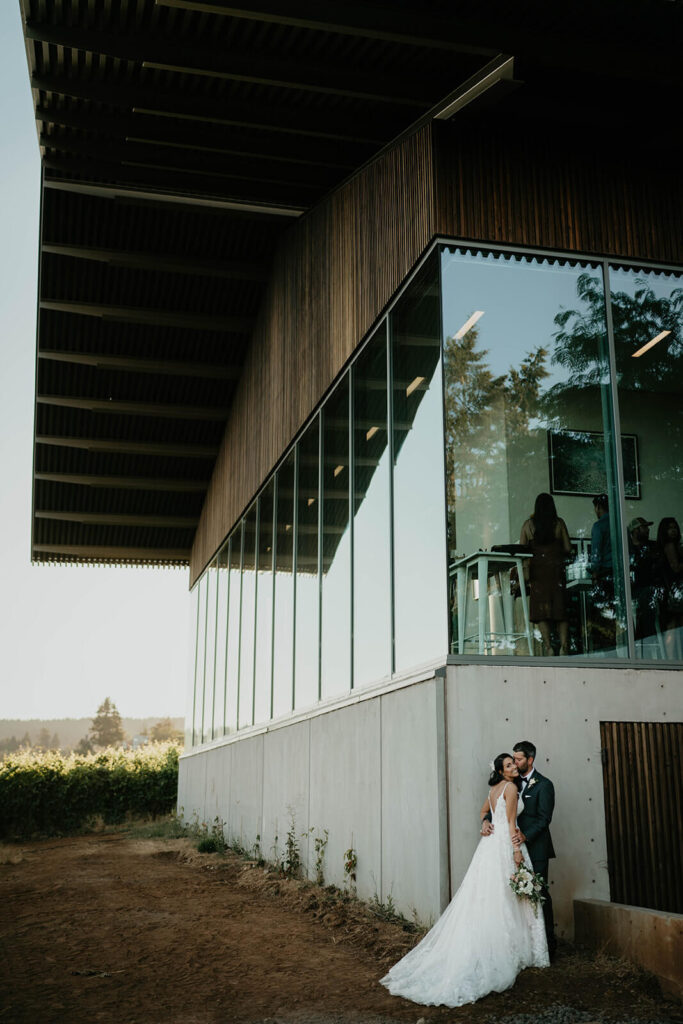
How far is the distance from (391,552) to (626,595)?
7.22ft

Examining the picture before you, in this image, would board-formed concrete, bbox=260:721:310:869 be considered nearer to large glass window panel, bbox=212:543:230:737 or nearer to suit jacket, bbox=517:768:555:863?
large glass window panel, bbox=212:543:230:737

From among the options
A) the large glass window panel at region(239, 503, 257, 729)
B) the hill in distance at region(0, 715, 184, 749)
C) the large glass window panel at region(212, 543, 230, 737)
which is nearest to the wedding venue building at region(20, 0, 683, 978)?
the large glass window panel at region(239, 503, 257, 729)

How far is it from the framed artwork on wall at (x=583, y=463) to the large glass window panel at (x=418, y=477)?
3.12 feet

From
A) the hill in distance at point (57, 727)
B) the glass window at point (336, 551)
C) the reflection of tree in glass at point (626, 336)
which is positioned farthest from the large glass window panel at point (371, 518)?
the hill in distance at point (57, 727)

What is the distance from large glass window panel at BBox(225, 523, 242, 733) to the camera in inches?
671

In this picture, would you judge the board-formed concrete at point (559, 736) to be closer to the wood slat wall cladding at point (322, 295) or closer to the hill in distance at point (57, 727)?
the wood slat wall cladding at point (322, 295)

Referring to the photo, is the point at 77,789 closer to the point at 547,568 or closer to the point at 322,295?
the point at 322,295

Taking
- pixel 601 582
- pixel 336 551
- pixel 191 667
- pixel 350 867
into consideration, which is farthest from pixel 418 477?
pixel 191 667

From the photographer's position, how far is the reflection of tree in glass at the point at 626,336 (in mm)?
8438

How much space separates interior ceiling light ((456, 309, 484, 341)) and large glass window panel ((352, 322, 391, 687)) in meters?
1.51

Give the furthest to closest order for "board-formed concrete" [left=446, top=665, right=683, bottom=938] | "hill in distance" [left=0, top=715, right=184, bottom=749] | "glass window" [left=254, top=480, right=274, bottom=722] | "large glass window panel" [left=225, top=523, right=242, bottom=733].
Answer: "hill in distance" [left=0, top=715, right=184, bottom=749] < "large glass window panel" [left=225, top=523, right=242, bottom=733] < "glass window" [left=254, top=480, right=274, bottom=722] < "board-formed concrete" [left=446, top=665, right=683, bottom=938]

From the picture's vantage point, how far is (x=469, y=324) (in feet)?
27.5

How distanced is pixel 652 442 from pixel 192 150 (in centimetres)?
727

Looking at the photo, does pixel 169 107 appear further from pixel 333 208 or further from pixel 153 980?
pixel 153 980
